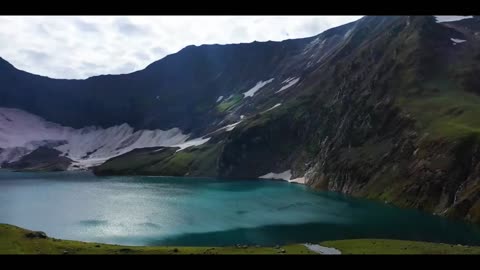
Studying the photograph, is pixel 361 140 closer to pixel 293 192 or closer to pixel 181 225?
pixel 293 192

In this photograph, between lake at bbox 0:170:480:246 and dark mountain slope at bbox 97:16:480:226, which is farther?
dark mountain slope at bbox 97:16:480:226

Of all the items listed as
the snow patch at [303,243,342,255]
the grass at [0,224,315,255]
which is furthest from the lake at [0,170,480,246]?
the grass at [0,224,315,255]

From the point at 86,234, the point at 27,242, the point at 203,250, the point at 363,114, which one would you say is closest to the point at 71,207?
the point at 86,234

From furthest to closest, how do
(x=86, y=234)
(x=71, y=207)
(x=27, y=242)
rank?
(x=71, y=207) → (x=86, y=234) → (x=27, y=242)

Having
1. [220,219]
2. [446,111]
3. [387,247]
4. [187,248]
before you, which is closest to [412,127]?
[446,111]

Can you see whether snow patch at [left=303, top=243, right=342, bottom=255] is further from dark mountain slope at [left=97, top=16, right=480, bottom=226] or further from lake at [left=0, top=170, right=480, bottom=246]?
dark mountain slope at [left=97, top=16, right=480, bottom=226]
